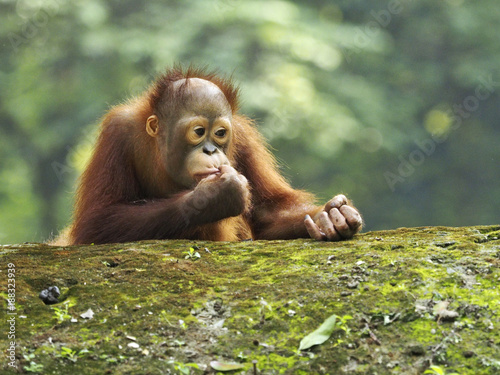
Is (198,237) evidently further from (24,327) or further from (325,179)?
(325,179)

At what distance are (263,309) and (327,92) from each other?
1197cm

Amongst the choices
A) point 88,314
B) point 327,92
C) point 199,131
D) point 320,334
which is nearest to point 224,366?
point 320,334

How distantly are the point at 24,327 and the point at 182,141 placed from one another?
2182 millimetres

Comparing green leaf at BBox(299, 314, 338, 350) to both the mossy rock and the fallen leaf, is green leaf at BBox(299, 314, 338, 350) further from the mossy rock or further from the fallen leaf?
the fallen leaf

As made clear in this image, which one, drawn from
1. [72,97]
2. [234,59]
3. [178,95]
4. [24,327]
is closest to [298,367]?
[24,327]

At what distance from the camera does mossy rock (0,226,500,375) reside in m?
2.46

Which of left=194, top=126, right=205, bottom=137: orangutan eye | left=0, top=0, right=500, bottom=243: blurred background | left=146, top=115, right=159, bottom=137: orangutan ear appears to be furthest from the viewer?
left=0, top=0, right=500, bottom=243: blurred background

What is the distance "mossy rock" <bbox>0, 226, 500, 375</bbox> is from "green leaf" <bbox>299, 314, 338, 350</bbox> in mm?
21

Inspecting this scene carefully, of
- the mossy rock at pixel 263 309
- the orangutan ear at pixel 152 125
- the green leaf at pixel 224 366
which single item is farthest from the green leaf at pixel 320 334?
the orangutan ear at pixel 152 125

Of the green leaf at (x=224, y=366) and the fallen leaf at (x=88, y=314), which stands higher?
the fallen leaf at (x=88, y=314)

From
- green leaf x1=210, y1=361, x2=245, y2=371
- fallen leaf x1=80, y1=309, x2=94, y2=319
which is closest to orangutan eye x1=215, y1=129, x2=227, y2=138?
fallen leaf x1=80, y1=309, x2=94, y2=319

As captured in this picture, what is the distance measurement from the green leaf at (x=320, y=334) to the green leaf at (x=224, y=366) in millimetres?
231

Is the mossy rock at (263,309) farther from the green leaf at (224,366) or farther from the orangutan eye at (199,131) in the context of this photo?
the orangutan eye at (199,131)

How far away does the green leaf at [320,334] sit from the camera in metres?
2.54
